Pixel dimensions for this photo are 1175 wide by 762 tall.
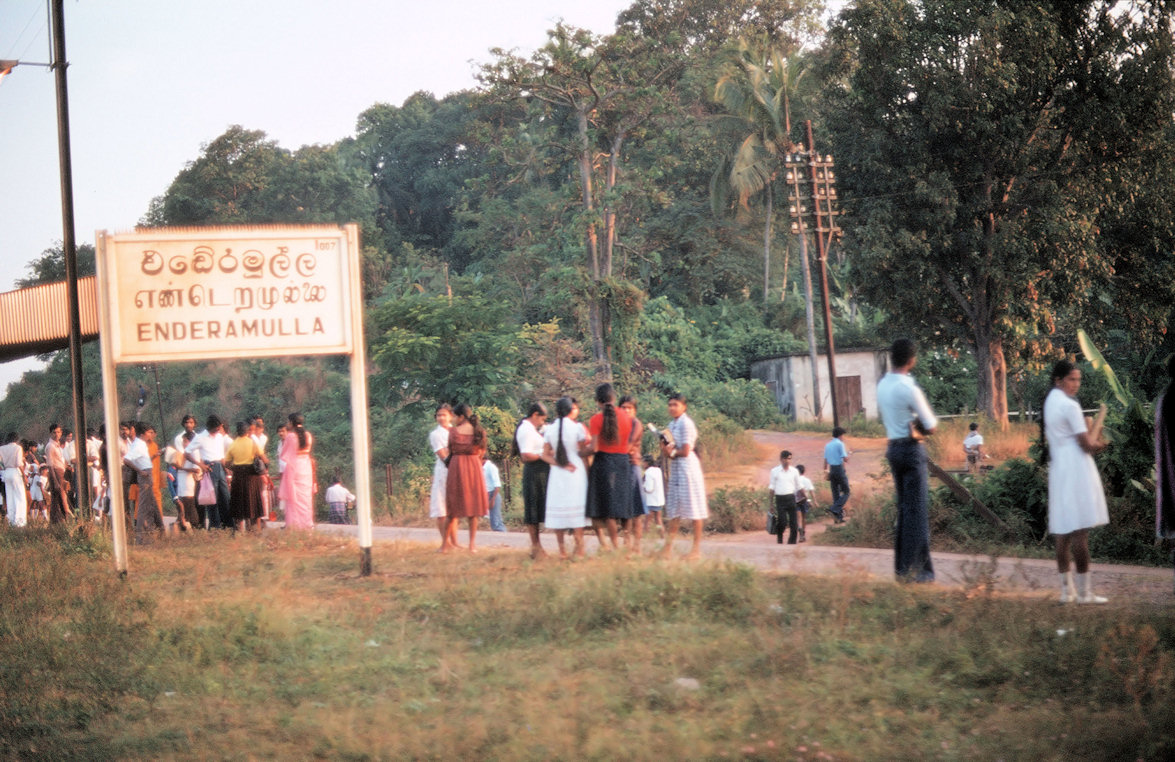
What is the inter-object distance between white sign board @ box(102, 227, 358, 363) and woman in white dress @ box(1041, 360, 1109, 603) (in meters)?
6.14

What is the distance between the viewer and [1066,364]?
826cm

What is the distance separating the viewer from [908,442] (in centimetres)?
871

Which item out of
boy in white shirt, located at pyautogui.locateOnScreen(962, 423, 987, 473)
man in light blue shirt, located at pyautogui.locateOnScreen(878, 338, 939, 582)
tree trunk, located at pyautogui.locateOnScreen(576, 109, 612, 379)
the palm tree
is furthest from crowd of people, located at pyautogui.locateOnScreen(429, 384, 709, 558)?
the palm tree

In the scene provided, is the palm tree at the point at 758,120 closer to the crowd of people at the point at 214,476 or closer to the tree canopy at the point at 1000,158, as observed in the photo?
the tree canopy at the point at 1000,158

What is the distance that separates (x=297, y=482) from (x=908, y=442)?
31.4 ft

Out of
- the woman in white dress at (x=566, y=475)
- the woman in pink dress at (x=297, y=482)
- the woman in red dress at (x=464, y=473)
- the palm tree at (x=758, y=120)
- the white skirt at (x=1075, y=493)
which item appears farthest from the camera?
the palm tree at (x=758, y=120)

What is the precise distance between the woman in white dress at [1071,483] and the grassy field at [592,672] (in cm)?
48

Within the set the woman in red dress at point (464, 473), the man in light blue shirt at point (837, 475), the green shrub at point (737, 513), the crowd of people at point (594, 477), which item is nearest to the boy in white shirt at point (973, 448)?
the man in light blue shirt at point (837, 475)

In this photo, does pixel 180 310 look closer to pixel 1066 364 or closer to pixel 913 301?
pixel 1066 364

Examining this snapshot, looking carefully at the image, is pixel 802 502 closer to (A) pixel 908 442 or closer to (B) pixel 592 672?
(A) pixel 908 442

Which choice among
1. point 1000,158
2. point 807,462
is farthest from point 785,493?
point 1000,158

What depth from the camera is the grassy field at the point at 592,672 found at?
5.28m

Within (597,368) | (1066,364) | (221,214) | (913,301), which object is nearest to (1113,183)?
(913,301)

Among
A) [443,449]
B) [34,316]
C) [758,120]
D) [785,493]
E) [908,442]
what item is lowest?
[785,493]
